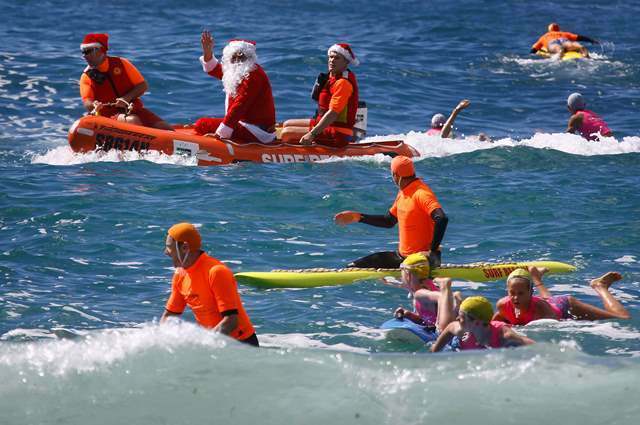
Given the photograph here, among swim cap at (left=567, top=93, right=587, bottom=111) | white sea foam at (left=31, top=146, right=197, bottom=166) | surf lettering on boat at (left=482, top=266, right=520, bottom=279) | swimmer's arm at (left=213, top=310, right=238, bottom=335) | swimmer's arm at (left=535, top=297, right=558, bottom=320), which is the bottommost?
surf lettering on boat at (left=482, top=266, right=520, bottom=279)

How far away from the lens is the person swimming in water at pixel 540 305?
10.2m

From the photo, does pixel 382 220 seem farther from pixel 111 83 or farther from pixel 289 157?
pixel 111 83

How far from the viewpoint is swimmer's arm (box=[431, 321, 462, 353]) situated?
941 cm

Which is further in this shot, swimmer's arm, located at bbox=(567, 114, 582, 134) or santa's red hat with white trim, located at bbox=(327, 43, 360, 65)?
swimmer's arm, located at bbox=(567, 114, 582, 134)

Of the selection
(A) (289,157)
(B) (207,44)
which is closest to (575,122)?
(A) (289,157)

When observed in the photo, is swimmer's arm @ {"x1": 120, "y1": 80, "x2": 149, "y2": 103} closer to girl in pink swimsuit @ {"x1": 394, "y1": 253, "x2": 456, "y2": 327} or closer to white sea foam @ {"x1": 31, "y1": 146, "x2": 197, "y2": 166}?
white sea foam @ {"x1": 31, "y1": 146, "x2": 197, "y2": 166}

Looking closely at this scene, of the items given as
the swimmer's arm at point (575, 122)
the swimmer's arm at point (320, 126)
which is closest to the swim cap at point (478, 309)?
the swimmer's arm at point (320, 126)

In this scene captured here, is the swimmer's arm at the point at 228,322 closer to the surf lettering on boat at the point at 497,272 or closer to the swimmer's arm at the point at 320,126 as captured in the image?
the surf lettering on boat at the point at 497,272

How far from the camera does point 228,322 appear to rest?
29.3 feet

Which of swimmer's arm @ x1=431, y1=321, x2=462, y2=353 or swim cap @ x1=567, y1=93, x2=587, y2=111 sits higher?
swim cap @ x1=567, y1=93, x2=587, y2=111

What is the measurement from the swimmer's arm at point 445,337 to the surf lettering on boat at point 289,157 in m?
7.16

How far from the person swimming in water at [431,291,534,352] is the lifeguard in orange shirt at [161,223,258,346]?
1607 millimetres

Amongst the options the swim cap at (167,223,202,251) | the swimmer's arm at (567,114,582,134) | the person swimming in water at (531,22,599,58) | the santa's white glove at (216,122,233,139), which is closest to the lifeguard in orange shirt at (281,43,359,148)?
the santa's white glove at (216,122,233,139)

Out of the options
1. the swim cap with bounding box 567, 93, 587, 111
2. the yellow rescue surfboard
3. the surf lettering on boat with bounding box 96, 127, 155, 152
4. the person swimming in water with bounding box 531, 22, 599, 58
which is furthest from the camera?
the person swimming in water with bounding box 531, 22, 599, 58
